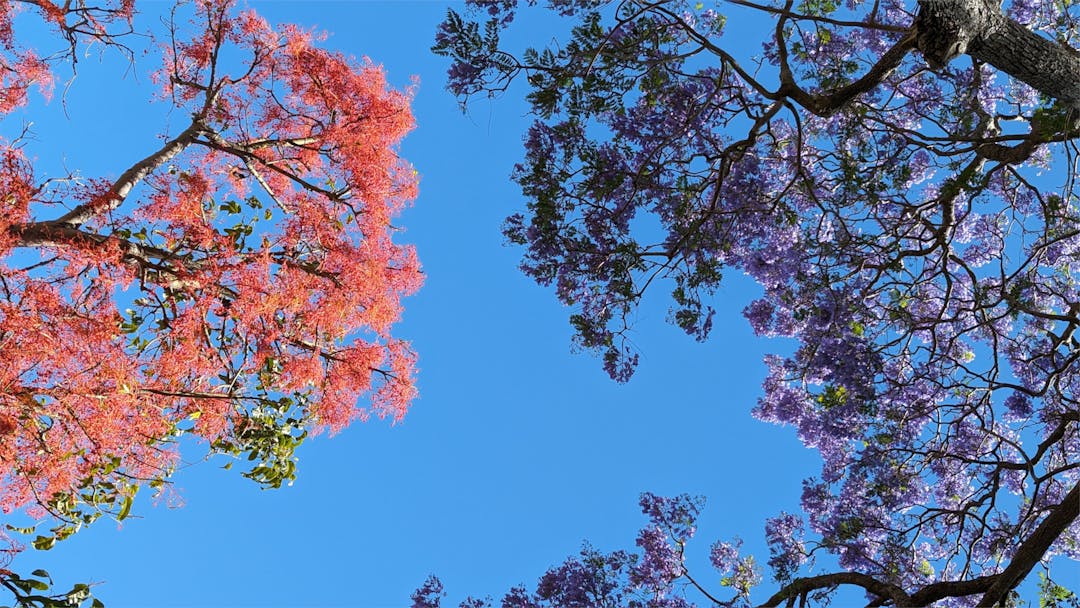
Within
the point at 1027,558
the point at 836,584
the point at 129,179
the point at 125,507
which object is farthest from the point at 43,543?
the point at 1027,558

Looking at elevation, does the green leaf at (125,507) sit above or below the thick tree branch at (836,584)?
above

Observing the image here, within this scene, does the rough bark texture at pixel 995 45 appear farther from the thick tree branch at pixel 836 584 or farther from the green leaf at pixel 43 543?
the green leaf at pixel 43 543

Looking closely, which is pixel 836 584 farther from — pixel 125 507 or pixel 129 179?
pixel 129 179

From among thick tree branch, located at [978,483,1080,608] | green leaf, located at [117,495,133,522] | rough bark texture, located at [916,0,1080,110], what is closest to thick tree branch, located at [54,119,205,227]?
green leaf, located at [117,495,133,522]

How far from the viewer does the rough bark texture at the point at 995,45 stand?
4.45m

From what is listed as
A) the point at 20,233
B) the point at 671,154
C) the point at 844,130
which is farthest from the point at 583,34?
the point at 20,233

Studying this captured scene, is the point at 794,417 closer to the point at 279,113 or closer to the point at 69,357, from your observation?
the point at 279,113

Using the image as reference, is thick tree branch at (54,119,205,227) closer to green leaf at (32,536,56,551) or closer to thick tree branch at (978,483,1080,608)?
green leaf at (32,536,56,551)

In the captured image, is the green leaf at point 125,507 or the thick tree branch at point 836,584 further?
the green leaf at point 125,507

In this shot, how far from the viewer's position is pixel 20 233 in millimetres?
6152

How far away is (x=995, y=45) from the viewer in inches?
183

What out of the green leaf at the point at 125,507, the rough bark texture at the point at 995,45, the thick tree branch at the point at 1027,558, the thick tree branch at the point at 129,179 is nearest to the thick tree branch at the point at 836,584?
the thick tree branch at the point at 1027,558

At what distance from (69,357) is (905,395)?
7399mm

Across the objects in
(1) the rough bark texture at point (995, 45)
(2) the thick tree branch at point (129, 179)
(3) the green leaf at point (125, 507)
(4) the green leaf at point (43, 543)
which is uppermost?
(2) the thick tree branch at point (129, 179)
